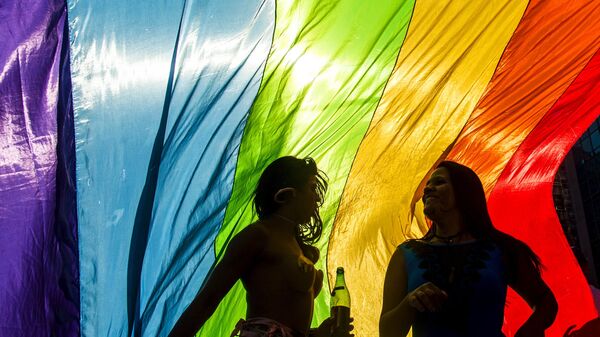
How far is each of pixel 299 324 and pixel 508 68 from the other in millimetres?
2183

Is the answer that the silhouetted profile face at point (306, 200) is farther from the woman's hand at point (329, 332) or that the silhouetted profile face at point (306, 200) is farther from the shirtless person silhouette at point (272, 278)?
the woman's hand at point (329, 332)

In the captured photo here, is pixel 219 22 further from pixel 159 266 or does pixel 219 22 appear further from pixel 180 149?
pixel 159 266

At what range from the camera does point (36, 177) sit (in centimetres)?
324

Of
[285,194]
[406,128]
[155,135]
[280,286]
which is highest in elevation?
[406,128]

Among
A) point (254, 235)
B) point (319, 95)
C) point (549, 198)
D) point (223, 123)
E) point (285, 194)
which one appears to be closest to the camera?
point (254, 235)

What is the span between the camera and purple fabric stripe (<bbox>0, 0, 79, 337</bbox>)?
3102 millimetres

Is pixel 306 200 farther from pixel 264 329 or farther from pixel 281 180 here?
pixel 264 329

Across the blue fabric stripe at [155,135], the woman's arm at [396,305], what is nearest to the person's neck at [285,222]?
the woman's arm at [396,305]

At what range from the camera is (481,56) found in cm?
398

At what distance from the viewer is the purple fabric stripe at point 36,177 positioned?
310 cm

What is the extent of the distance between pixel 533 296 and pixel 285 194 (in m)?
0.96

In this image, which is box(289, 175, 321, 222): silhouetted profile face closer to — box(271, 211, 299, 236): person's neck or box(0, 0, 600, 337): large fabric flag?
box(271, 211, 299, 236): person's neck

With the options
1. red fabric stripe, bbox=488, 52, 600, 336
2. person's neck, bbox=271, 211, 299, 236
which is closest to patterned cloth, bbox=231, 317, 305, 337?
person's neck, bbox=271, 211, 299, 236

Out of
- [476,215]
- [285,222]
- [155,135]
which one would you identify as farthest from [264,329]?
[155,135]
